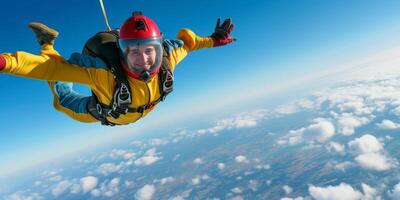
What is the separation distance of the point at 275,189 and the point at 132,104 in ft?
406

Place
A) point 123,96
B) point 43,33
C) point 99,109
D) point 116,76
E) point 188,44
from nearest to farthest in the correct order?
point 116,76 < point 123,96 < point 43,33 < point 99,109 < point 188,44

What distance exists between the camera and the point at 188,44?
3771 millimetres

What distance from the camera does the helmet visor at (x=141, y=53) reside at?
2652 mm

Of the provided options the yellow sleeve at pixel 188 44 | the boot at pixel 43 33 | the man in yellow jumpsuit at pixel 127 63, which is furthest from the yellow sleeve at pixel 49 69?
the yellow sleeve at pixel 188 44

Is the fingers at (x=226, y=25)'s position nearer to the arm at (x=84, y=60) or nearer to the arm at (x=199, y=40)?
the arm at (x=199, y=40)

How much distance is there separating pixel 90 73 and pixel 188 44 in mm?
1446

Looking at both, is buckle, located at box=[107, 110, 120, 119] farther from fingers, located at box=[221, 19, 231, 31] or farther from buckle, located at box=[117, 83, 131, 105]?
fingers, located at box=[221, 19, 231, 31]

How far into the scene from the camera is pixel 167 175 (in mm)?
169875

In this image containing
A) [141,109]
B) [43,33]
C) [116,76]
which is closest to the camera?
[116,76]

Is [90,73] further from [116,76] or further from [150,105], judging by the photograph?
[150,105]

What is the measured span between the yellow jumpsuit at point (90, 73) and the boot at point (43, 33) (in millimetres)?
167

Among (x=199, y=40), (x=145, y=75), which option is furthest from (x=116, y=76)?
(x=199, y=40)

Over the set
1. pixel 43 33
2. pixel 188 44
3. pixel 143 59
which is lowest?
pixel 143 59

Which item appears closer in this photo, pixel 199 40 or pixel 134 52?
pixel 134 52
